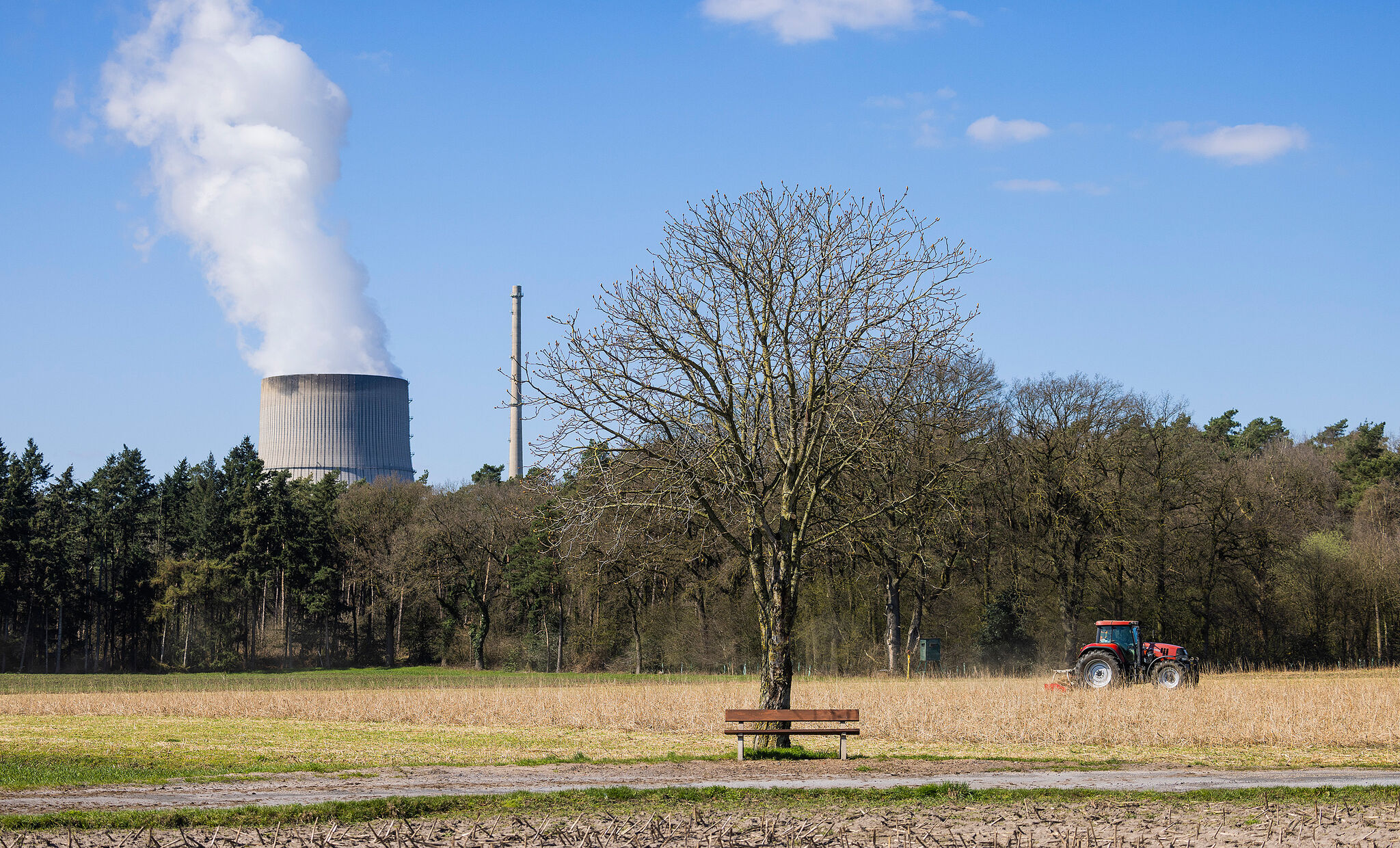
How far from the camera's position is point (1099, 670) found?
31.6m

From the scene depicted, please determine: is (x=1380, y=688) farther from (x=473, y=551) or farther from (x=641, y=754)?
(x=473, y=551)

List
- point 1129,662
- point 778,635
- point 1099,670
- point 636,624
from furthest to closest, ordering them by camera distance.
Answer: point 636,624 < point 1129,662 < point 1099,670 < point 778,635

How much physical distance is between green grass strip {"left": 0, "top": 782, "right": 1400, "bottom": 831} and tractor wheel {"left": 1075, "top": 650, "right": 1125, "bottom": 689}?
1836cm

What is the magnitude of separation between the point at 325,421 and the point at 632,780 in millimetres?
64655

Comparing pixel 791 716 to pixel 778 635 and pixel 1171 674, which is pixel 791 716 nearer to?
pixel 778 635

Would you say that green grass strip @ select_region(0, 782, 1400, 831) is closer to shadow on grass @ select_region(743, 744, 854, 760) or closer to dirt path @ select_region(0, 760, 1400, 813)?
dirt path @ select_region(0, 760, 1400, 813)

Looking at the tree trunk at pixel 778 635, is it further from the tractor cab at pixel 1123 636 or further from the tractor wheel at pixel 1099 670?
the tractor cab at pixel 1123 636

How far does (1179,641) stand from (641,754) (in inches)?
1582

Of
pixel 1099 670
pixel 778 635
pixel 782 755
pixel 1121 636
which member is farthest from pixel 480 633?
pixel 782 755

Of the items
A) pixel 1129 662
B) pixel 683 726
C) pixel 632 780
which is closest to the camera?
pixel 632 780

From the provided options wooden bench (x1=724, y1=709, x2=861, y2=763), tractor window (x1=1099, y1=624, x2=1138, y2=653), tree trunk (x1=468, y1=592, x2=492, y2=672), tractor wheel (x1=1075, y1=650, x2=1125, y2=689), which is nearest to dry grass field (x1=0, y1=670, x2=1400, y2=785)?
wooden bench (x1=724, y1=709, x2=861, y2=763)

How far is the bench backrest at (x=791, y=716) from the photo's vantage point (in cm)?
1684

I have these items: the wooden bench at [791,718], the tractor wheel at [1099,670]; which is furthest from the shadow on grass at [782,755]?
the tractor wheel at [1099,670]

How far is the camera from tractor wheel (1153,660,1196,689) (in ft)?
101
